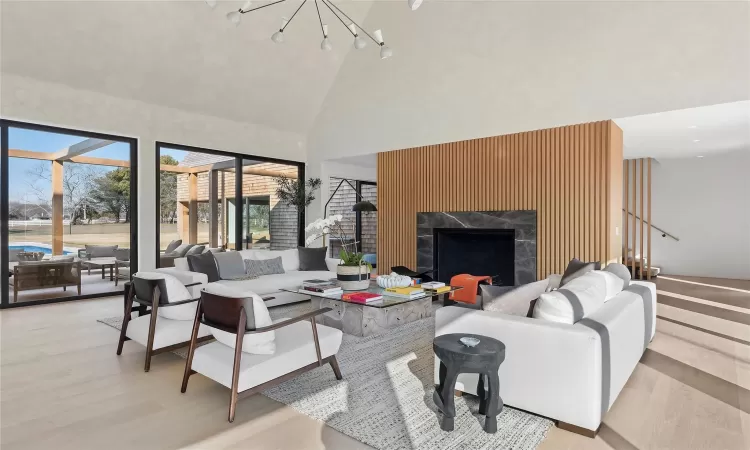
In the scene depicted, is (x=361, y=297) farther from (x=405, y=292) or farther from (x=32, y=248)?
(x=32, y=248)

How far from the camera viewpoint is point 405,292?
423cm

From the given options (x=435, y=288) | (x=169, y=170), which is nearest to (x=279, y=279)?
(x=435, y=288)

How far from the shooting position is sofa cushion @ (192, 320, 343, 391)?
2.55 m

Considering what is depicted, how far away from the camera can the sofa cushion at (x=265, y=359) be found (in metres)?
2.55

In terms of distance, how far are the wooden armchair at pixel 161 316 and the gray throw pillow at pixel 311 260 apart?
2.82 metres

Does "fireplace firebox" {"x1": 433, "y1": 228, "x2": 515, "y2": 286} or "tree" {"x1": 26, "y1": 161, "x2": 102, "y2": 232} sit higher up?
"tree" {"x1": 26, "y1": 161, "x2": 102, "y2": 232}

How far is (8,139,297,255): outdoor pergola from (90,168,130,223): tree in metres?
0.17

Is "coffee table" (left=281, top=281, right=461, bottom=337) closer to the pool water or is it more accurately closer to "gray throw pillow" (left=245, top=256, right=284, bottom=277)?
"gray throw pillow" (left=245, top=256, right=284, bottom=277)

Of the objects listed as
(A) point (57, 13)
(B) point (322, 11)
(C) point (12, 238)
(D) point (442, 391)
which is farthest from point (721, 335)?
(C) point (12, 238)

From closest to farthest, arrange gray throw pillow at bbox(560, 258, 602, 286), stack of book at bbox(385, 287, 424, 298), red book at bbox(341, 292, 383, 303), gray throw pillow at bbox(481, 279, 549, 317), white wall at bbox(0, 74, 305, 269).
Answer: gray throw pillow at bbox(481, 279, 549, 317), gray throw pillow at bbox(560, 258, 602, 286), red book at bbox(341, 292, 383, 303), stack of book at bbox(385, 287, 424, 298), white wall at bbox(0, 74, 305, 269)

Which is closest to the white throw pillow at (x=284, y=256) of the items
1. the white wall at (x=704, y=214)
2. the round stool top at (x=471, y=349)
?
the round stool top at (x=471, y=349)

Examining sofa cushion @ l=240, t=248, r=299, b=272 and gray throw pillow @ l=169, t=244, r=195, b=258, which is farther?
gray throw pillow @ l=169, t=244, r=195, b=258

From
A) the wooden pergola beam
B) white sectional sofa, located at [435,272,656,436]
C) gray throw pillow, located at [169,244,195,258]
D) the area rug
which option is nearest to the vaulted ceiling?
the wooden pergola beam

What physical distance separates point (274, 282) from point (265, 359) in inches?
117
